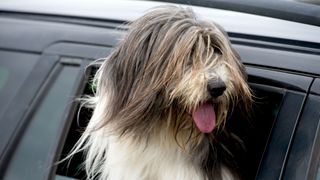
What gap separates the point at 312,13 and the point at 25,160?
1324mm

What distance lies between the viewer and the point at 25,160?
3324 mm

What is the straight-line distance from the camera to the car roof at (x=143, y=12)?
3.02 m

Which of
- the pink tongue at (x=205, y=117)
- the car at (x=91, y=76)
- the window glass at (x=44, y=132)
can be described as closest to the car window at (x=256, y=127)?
the car at (x=91, y=76)

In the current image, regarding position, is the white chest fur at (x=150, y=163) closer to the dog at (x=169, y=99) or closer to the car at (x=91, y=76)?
the dog at (x=169, y=99)

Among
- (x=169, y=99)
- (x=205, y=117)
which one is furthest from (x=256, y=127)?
(x=169, y=99)

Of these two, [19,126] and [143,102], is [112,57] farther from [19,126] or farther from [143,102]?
[19,126]

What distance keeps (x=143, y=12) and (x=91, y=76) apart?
1.34 feet

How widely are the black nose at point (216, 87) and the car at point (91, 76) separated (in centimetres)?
17

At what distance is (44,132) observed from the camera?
130 inches

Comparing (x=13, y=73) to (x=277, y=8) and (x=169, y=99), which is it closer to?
(x=169, y=99)

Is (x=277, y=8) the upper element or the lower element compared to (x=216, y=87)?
upper

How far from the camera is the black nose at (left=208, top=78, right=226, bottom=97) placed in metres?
2.77

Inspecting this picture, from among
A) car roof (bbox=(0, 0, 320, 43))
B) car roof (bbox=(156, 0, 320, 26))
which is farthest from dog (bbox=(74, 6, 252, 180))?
car roof (bbox=(156, 0, 320, 26))

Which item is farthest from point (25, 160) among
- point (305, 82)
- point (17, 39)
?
point (305, 82)
